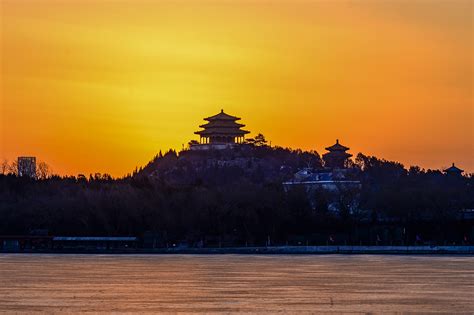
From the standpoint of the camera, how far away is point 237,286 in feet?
225

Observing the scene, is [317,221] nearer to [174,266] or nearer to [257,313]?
[174,266]

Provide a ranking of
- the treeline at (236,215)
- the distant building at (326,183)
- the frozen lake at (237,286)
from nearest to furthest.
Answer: the frozen lake at (237,286) → the treeline at (236,215) → the distant building at (326,183)

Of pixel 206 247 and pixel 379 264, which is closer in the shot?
pixel 379 264

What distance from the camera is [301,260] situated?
102 meters

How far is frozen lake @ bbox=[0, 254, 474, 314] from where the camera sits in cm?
5712

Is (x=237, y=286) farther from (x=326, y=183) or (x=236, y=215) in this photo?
(x=326, y=183)

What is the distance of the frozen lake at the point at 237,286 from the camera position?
57125mm

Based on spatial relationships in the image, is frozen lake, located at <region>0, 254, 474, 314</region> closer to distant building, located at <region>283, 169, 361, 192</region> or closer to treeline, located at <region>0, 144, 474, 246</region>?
treeline, located at <region>0, 144, 474, 246</region>

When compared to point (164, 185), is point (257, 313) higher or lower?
lower

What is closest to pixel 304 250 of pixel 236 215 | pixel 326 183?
pixel 236 215

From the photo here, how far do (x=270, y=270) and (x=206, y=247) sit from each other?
4594cm

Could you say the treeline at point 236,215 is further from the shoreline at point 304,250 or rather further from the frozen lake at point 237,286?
the frozen lake at point 237,286

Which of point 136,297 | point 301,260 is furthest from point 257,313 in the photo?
point 301,260

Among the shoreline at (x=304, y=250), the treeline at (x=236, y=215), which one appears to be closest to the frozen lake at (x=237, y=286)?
the shoreline at (x=304, y=250)
